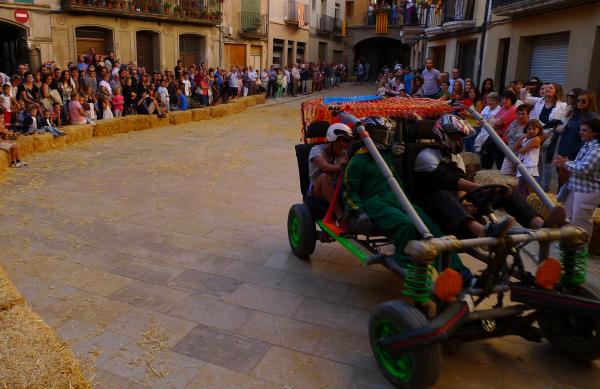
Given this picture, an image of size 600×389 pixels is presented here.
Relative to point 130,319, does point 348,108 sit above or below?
above

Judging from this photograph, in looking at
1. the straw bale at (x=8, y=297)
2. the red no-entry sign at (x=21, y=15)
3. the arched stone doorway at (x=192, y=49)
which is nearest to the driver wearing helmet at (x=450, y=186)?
the straw bale at (x=8, y=297)

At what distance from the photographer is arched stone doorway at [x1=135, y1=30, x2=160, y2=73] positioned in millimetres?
23328

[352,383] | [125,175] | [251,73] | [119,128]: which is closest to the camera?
[352,383]

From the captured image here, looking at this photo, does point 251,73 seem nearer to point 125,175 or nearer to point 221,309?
point 125,175

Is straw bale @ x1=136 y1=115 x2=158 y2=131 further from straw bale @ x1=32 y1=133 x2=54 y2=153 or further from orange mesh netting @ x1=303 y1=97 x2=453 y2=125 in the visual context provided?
orange mesh netting @ x1=303 y1=97 x2=453 y2=125

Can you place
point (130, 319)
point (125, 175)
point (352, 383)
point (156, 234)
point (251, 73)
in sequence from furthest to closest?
point (251, 73), point (125, 175), point (156, 234), point (130, 319), point (352, 383)

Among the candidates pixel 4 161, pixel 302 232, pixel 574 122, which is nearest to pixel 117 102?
pixel 4 161

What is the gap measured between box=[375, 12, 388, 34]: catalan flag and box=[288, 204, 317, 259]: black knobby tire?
42.0 metres

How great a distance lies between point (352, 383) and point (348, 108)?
257cm

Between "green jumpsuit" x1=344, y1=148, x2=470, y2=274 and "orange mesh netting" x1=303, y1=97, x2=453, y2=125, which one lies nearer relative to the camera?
"green jumpsuit" x1=344, y1=148, x2=470, y2=274

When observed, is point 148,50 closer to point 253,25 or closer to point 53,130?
point 253,25

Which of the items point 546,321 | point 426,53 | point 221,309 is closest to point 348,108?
point 221,309

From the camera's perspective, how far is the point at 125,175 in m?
9.09

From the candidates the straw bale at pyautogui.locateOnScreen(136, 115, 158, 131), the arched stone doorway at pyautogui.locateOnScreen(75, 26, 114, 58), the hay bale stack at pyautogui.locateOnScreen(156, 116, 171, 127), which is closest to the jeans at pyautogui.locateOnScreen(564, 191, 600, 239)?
the straw bale at pyautogui.locateOnScreen(136, 115, 158, 131)
